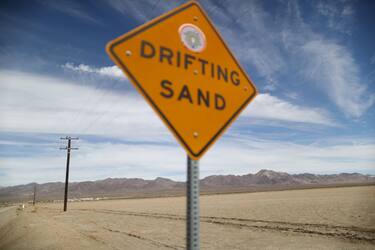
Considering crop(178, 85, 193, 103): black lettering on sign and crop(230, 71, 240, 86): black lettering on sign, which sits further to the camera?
crop(230, 71, 240, 86): black lettering on sign

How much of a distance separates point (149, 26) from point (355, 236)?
11.7 meters

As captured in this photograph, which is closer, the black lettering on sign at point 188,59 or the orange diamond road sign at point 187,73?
the orange diamond road sign at point 187,73

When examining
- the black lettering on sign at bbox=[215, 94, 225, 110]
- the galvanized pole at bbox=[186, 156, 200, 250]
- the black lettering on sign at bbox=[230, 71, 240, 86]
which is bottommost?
the galvanized pole at bbox=[186, 156, 200, 250]

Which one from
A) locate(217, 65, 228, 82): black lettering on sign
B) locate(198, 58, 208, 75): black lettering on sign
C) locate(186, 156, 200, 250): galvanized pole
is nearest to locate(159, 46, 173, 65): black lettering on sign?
locate(198, 58, 208, 75): black lettering on sign

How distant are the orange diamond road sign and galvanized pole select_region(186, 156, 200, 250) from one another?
0.36ft

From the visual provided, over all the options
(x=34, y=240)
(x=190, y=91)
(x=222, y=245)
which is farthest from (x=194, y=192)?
(x=34, y=240)

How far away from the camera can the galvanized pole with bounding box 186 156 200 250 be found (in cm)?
159

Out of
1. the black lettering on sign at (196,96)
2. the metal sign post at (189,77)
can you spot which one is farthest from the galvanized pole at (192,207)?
the black lettering on sign at (196,96)

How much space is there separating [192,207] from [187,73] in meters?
0.88

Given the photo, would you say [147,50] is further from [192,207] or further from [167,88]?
[192,207]

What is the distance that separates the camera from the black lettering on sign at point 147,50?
163 cm

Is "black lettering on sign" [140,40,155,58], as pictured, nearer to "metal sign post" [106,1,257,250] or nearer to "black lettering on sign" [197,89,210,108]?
"metal sign post" [106,1,257,250]

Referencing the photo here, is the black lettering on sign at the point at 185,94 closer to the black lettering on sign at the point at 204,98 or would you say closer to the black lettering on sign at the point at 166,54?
the black lettering on sign at the point at 204,98

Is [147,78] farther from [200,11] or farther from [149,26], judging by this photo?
[200,11]
